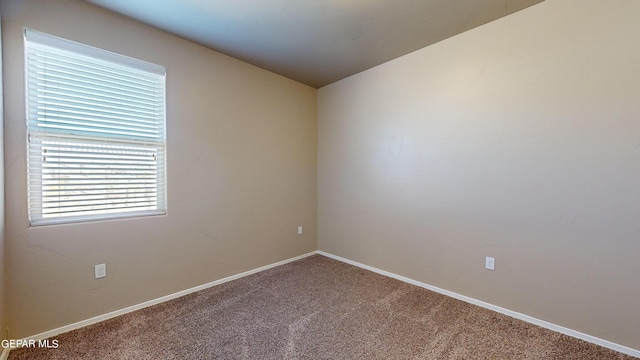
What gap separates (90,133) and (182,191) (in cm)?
84

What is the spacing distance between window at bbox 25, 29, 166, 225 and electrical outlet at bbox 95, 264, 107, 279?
393 millimetres

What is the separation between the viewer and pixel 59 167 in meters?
1.98

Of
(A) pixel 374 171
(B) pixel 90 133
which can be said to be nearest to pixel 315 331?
(A) pixel 374 171

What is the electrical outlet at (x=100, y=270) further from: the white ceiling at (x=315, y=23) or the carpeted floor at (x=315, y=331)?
the white ceiling at (x=315, y=23)

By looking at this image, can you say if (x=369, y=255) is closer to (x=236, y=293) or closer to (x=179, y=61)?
(x=236, y=293)

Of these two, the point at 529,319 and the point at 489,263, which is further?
the point at 489,263

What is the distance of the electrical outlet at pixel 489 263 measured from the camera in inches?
92.8

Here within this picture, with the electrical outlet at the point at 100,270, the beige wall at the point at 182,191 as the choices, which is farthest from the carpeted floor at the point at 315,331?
the electrical outlet at the point at 100,270

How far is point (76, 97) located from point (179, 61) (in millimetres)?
892

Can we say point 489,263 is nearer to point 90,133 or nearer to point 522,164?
point 522,164

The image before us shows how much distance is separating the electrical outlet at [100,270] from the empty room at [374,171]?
2.4 inches

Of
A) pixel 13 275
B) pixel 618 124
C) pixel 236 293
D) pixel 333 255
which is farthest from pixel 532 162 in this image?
pixel 13 275

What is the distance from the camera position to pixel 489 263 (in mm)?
2379

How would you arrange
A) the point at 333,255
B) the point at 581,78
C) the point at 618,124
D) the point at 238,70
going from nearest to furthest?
the point at 618,124 < the point at 581,78 < the point at 238,70 < the point at 333,255
